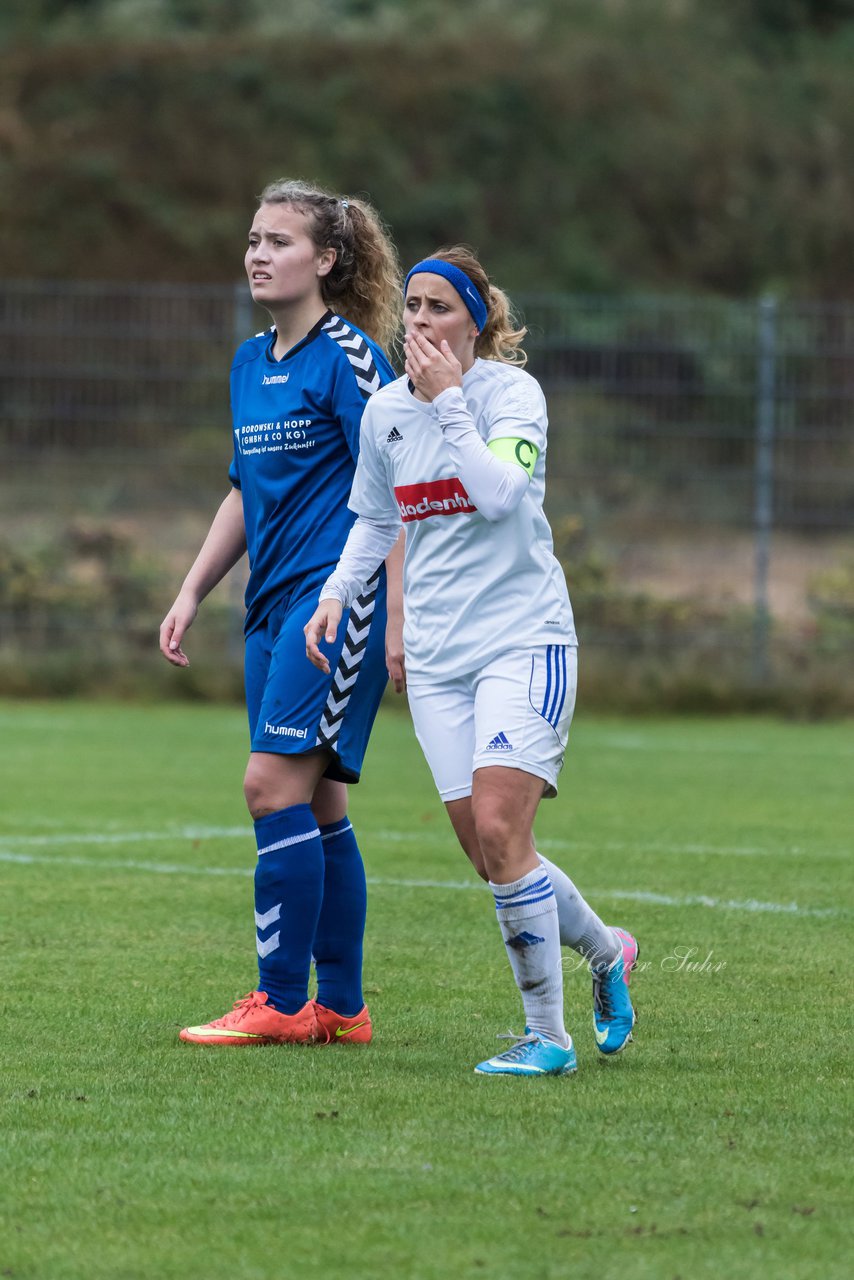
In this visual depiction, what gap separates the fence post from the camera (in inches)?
606

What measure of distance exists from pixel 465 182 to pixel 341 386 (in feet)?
90.8

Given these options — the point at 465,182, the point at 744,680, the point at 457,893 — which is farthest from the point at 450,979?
the point at 465,182

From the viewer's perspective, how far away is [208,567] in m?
5.35

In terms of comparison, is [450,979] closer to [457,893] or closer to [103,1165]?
[457,893]

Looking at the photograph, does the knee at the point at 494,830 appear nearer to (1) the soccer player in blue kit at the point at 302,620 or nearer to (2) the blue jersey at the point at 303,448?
(1) the soccer player in blue kit at the point at 302,620

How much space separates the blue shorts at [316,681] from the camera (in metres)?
4.95

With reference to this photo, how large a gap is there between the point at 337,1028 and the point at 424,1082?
0.62 metres

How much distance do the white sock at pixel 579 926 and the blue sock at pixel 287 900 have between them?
0.63 m

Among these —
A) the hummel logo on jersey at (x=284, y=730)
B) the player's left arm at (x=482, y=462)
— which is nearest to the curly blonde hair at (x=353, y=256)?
the player's left arm at (x=482, y=462)

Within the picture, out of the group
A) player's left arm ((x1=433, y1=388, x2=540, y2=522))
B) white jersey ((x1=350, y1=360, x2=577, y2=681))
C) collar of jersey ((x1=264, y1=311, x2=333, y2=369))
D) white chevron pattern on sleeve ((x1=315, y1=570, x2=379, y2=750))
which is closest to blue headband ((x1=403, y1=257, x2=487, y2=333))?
white jersey ((x1=350, y1=360, x2=577, y2=681))

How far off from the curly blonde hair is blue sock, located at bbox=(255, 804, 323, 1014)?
136 cm

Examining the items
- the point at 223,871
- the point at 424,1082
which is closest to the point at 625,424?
the point at 223,871

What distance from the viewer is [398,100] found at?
32.6 m

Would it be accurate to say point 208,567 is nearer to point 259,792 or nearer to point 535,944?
point 259,792
